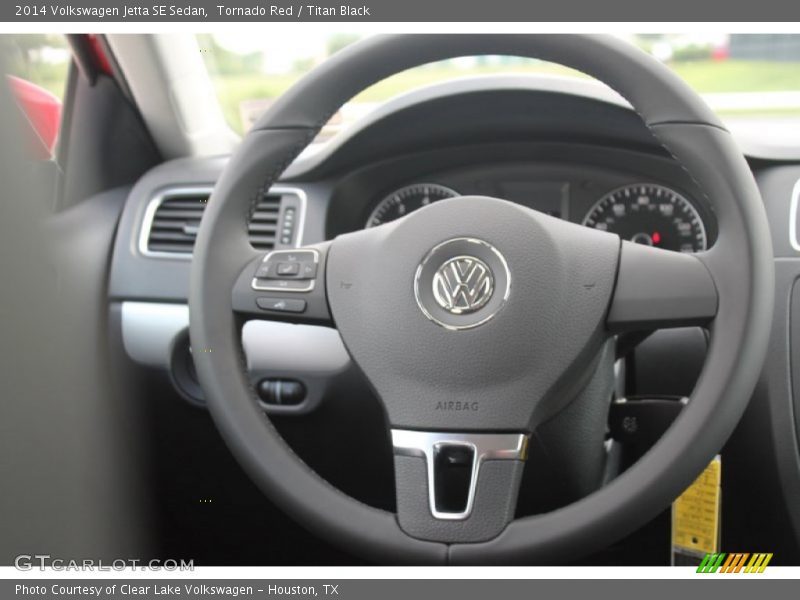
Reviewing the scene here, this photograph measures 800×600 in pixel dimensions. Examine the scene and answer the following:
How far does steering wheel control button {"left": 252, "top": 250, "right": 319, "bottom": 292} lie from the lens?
44.9 inches

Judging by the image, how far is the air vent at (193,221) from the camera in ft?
5.34

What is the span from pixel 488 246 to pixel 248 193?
31 cm

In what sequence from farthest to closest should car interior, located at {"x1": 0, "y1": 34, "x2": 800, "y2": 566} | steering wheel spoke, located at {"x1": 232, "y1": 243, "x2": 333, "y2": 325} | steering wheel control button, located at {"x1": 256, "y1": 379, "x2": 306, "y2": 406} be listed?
steering wheel control button, located at {"x1": 256, "y1": 379, "x2": 306, "y2": 406} → steering wheel spoke, located at {"x1": 232, "y1": 243, "x2": 333, "y2": 325} → car interior, located at {"x1": 0, "y1": 34, "x2": 800, "y2": 566}

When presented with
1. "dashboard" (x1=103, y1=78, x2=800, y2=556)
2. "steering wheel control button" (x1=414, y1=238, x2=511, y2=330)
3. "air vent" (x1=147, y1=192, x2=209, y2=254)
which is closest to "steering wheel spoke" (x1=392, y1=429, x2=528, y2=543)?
"steering wheel control button" (x1=414, y1=238, x2=511, y2=330)

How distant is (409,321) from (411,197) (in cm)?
62

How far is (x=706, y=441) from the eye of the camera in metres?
0.96

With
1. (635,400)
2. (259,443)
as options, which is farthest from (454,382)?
(635,400)

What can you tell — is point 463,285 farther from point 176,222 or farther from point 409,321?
point 176,222

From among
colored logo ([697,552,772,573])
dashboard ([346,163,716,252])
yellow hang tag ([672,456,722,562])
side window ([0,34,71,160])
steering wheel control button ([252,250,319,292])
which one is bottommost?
colored logo ([697,552,772,573])

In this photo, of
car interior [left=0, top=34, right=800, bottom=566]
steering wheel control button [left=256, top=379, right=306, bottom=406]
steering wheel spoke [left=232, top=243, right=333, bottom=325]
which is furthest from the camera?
steering wheel control button [left=256, top=379, right=306, bottom=406]

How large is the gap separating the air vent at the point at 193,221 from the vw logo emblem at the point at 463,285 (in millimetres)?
601

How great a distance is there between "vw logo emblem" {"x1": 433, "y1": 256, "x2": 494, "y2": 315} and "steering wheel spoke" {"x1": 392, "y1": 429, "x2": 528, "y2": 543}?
14 cm

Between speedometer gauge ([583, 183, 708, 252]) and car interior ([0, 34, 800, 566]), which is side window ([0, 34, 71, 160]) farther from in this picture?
speedometer gauge ([583, 183, 708, 252])

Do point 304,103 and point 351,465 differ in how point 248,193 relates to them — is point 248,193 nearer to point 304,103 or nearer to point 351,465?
point 304,103
